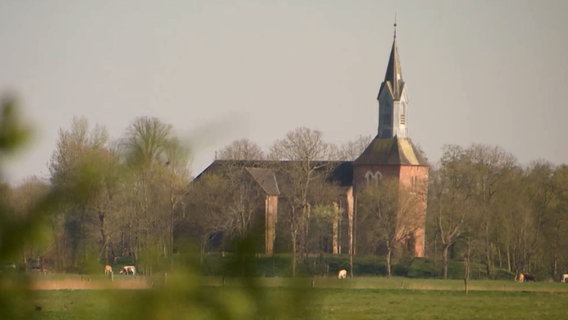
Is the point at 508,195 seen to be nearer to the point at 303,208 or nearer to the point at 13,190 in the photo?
the point at 303,208

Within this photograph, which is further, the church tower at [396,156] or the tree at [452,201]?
the church tower at [396,156]

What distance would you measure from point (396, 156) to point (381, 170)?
4.91 ft

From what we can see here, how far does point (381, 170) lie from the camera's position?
74688 millimetres

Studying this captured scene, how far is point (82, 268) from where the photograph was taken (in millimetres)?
1229

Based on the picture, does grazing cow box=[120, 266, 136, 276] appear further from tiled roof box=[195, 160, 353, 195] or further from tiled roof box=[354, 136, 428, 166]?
tiled roof box=[354, 136, 428, 166]

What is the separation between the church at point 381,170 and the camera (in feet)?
221

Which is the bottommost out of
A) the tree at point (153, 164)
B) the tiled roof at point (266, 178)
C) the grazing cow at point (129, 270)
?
the grazing cow at point (129, 270)

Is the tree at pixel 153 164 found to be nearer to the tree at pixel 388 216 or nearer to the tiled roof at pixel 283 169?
the tree at pixel 388 216

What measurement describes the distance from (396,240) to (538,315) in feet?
99.2

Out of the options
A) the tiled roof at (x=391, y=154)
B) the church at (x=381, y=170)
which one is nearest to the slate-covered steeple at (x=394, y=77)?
the church at (x=381, y=170)

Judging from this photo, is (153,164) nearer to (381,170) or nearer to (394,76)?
(381,170)

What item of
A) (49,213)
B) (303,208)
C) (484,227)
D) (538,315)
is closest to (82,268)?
(49,213)

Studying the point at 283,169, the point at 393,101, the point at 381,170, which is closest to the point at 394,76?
the point at 393,101

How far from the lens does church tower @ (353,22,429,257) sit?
65381 millimetres
